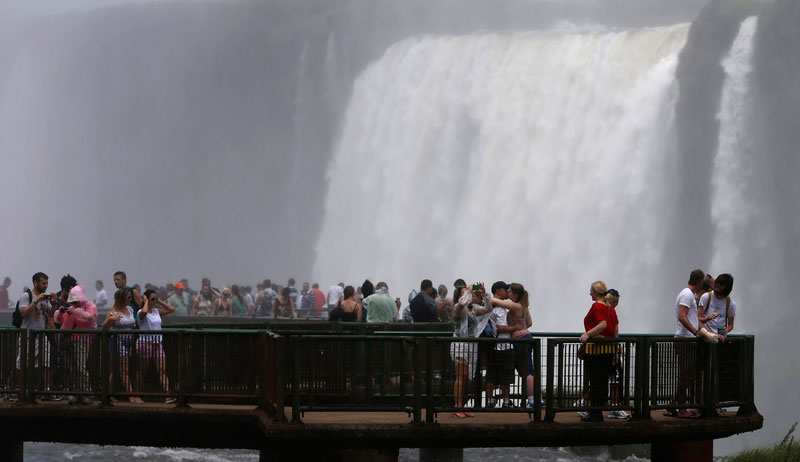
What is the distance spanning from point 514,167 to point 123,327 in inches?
1186

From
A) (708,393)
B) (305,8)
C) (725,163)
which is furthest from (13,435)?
(305,8)

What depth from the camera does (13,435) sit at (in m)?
12.7

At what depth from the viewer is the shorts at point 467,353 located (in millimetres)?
10094

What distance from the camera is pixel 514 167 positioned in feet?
136

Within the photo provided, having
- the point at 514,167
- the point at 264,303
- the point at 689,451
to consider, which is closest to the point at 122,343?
the point at 689,451

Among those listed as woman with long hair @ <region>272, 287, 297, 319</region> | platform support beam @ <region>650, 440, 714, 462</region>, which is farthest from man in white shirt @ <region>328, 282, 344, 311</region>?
platform support beam @ <region>650, 440, 714, 462</region>

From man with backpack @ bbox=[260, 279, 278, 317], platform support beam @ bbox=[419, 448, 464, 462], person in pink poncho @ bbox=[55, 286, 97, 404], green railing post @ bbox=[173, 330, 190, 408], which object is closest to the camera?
green railing post @ bbox=[173, 330, 190, 408]

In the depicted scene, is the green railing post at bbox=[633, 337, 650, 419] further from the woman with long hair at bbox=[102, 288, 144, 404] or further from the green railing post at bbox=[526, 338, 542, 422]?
the woman with long hair at bbox=[102, 288, 144, 404]

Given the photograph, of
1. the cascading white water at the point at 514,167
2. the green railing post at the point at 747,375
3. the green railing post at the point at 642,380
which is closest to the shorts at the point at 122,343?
the green railing post at the point at 642,380

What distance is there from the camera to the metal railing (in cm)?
993

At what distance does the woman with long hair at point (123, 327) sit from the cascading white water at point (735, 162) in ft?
74.0

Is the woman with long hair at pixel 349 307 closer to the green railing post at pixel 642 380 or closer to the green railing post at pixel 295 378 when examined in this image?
the green railing post at pixel 295 378

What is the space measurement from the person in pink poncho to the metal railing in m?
0.88

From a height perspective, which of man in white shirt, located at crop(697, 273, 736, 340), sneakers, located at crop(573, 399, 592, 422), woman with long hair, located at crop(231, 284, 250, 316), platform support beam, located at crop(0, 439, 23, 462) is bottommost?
platform support beam, located at crop(0, 439, 23, 462)
